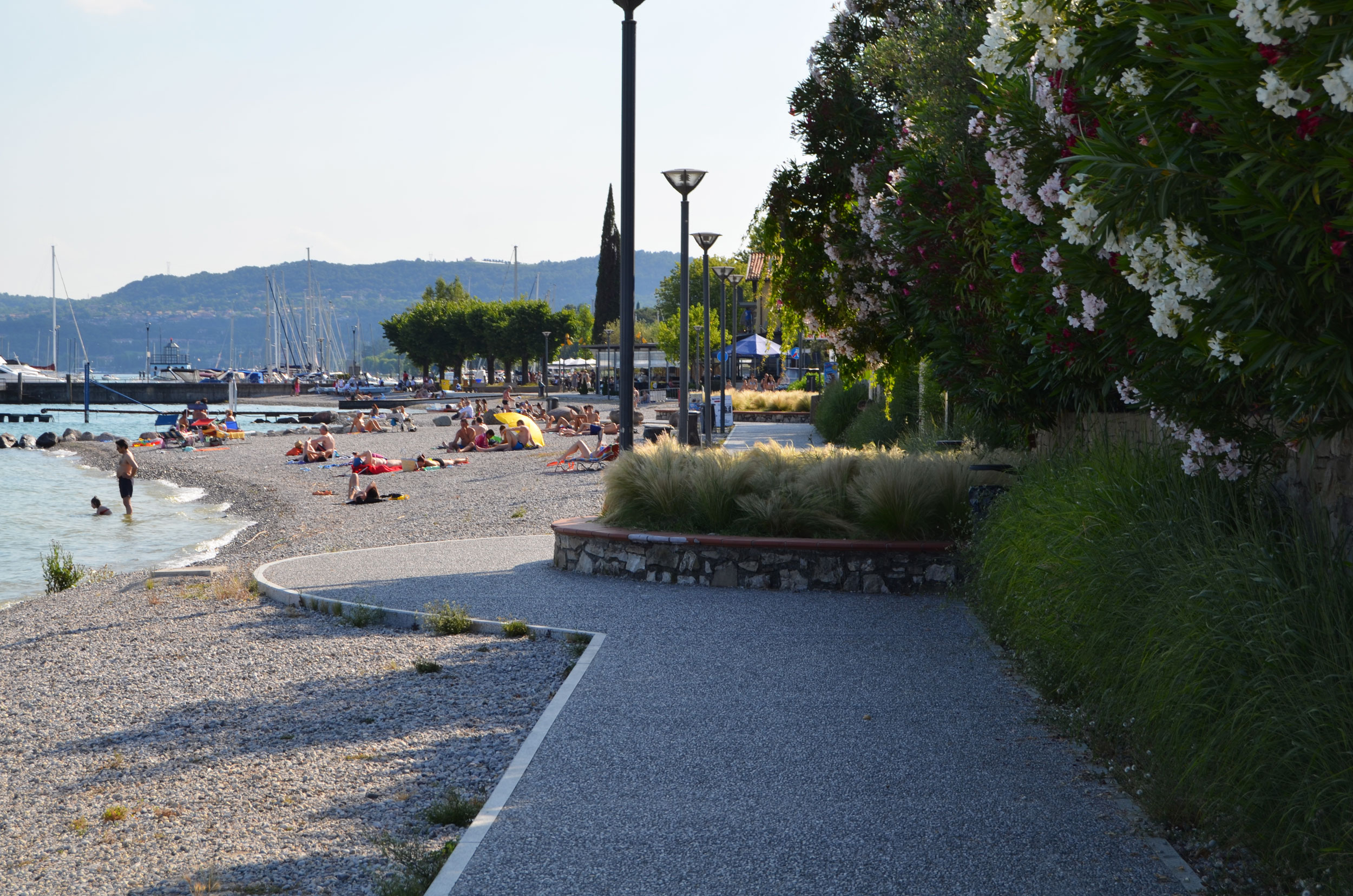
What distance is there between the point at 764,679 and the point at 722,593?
2.87 meters

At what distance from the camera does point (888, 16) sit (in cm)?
1255

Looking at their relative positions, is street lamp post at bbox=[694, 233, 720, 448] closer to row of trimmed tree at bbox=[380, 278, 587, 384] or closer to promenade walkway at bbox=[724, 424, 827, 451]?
promenade walkway at bbox=[724, 424, 827, 451]

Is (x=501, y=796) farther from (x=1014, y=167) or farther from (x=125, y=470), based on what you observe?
(x=125, y=470)

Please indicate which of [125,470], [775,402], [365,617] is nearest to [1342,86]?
[365,617]

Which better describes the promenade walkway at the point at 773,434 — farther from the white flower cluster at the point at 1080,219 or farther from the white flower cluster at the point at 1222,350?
the white flower cluster at the point at 1222,350

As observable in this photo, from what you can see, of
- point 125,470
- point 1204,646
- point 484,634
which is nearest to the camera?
point 1204,646

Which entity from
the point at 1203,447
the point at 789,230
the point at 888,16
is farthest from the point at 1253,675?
the point at 888,16

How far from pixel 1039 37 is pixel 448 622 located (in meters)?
6.06

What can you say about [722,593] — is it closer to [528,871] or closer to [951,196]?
[951,196]

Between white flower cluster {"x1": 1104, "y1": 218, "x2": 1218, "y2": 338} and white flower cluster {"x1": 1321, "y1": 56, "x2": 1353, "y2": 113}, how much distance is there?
75 centimetres

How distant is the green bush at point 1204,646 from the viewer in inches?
129

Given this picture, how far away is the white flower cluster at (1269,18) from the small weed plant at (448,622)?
696 centimetres

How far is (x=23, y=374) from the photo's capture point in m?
101

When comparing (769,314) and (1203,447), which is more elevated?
(769,314)
